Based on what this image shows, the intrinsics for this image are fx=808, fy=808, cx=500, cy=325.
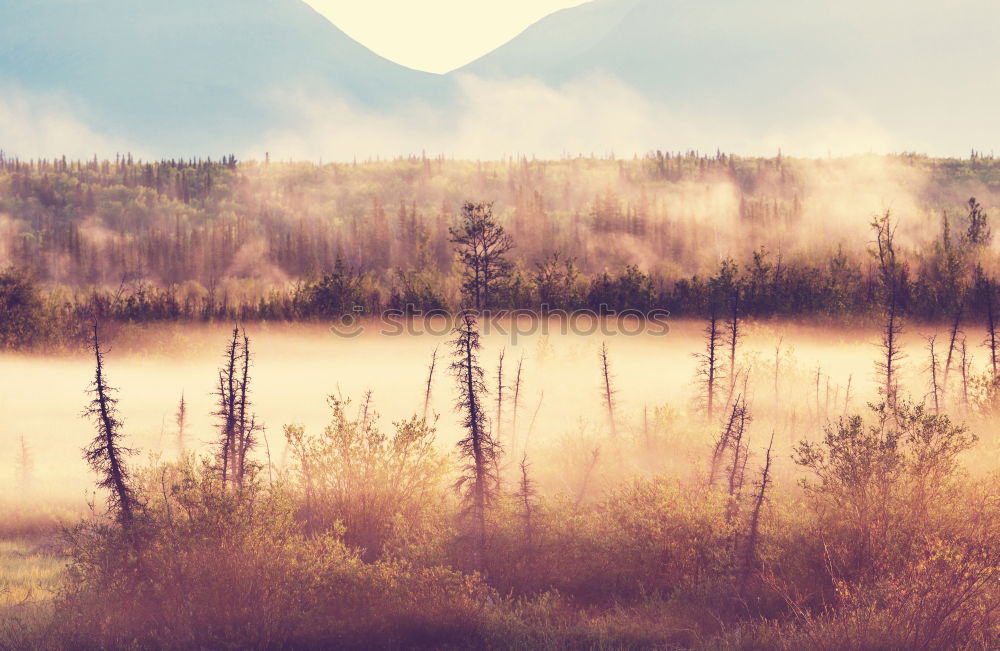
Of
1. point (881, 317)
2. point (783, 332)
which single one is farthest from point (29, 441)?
point (881, 317)

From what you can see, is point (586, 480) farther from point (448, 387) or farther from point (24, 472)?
Answer: point (448, 387)

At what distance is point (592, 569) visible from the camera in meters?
48.1

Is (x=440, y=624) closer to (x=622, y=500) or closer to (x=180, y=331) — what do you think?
(x=622, y=500)

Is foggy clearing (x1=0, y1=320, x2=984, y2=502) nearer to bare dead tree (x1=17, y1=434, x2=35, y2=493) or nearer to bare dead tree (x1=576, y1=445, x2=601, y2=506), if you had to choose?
bare dead tree (x1=17, y1=434, x2=35, y2=493)

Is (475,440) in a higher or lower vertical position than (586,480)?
higher

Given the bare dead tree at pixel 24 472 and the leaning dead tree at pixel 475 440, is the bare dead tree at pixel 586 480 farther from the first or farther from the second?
the bare dead tree at pixel 24 472

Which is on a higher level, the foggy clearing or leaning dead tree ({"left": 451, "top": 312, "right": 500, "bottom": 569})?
leaning dead tree ({"left": 451, "top": 312, "right": 500, "bottom": 569})
